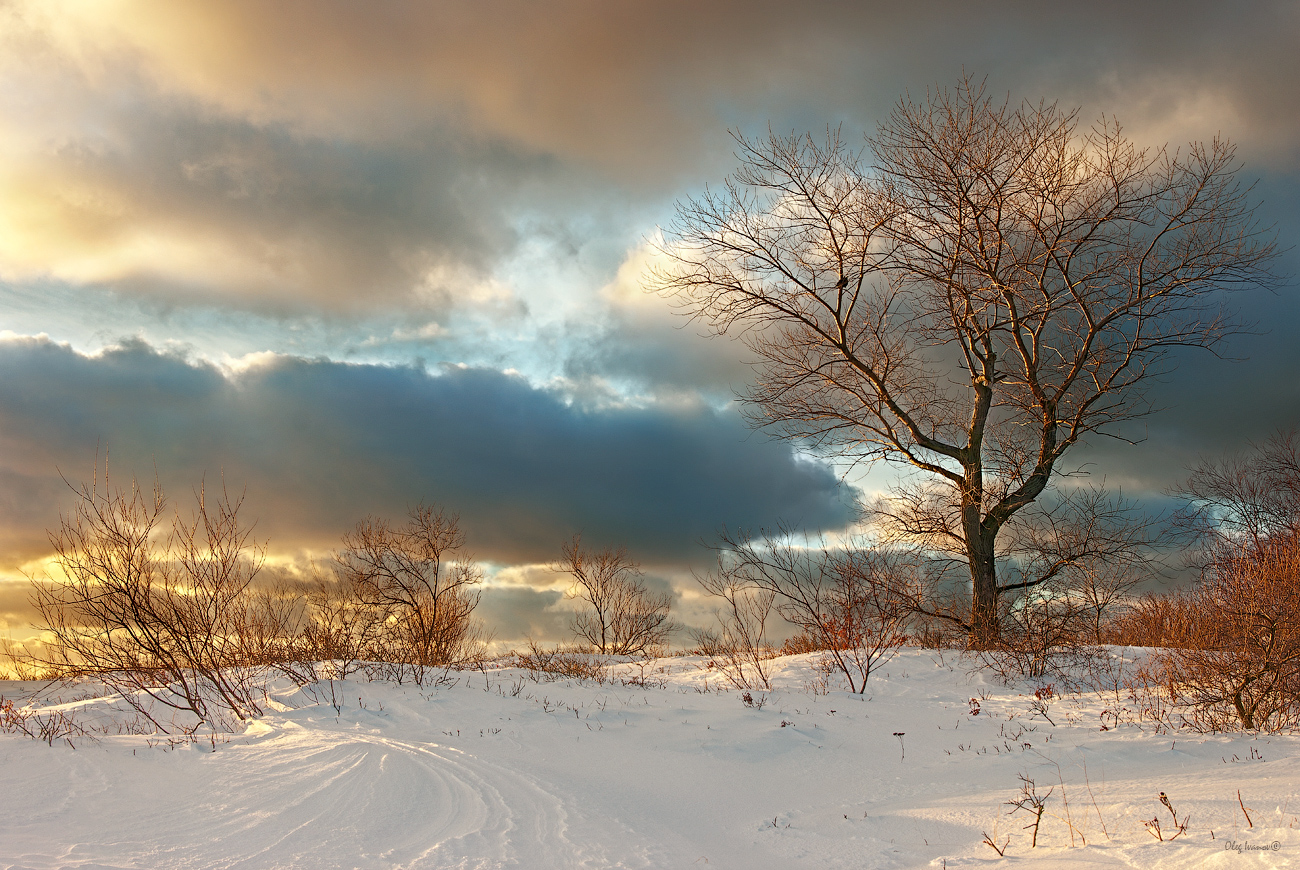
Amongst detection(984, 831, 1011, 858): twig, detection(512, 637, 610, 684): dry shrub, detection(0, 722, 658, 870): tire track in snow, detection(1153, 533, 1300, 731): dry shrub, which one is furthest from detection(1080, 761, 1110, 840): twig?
detection(512, 637, 610, 684): dry shrub

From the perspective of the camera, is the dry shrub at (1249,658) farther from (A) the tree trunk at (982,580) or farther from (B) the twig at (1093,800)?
(A) the tree trunk at (982,580)

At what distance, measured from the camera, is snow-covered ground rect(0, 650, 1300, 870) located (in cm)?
457

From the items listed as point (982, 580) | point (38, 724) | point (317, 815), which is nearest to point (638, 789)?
point (317, 815)

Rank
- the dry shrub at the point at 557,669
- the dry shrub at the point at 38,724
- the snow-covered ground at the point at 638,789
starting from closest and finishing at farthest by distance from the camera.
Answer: the snow-covered ground at the point at 638,789
the dry shrub at the point at 38,724
the dry shrub at the point at 557,669

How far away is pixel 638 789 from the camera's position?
20.6ft

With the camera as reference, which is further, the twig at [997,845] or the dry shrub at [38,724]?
the dry shrub at [38,724]

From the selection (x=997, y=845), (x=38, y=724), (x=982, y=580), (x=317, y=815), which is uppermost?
(x=982, y=580)

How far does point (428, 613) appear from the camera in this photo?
20125 mm

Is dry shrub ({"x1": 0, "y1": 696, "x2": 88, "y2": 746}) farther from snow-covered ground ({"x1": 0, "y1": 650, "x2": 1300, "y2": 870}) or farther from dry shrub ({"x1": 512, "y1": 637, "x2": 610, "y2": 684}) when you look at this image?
dry shrub ({"x1": 512, "y1": 637, "x2": 610, "y2": 684})

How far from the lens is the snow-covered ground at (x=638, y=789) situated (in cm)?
457

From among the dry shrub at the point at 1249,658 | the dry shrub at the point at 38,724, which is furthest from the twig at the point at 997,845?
the dry shrub at the point at 38,724

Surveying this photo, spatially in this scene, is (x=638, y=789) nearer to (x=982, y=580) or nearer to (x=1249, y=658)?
(x=1249, y=658)

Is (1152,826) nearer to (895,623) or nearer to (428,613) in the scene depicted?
(895,623)

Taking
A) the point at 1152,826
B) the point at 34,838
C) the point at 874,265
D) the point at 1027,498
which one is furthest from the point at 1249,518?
the point at 34,838
